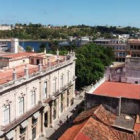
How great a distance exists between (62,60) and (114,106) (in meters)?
16.9

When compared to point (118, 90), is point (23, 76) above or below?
above

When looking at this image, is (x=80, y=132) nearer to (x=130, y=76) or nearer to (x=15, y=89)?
(x=15, y=89)

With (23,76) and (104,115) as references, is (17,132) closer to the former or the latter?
(23,76)

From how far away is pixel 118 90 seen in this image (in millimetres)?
29719

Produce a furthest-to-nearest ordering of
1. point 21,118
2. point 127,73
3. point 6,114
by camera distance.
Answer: point 127,73, point 21,118, point 6,114

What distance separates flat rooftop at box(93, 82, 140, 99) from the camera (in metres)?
27.6

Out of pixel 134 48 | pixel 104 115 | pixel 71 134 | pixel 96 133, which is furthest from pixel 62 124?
pixel 134 48

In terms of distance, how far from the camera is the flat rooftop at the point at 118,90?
90.6ft

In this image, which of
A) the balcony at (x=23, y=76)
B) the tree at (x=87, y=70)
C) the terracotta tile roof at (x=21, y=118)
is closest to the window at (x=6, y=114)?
the terracotta tile roof at (x=21, y=118)

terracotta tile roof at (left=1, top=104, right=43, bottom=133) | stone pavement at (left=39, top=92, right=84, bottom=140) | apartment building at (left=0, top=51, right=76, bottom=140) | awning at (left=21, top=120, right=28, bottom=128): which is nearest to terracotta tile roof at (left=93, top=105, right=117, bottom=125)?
terracotta tile roof at (left=1, top=104, right=43, bottom=133)

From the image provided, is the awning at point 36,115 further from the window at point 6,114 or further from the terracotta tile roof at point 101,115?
the terracotta tile roof at point 101,115

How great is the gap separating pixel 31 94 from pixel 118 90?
991 centimetres

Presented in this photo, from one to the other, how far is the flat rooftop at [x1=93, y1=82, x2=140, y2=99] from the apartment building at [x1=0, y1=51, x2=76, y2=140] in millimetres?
6828

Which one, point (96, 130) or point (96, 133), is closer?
point (96, 133)
